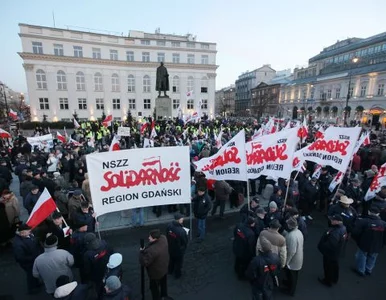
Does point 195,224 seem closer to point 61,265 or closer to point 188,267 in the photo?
point 188,267

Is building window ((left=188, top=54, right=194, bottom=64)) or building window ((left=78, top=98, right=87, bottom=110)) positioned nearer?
building window ((left=78, top=98, right=87, bottom=110))

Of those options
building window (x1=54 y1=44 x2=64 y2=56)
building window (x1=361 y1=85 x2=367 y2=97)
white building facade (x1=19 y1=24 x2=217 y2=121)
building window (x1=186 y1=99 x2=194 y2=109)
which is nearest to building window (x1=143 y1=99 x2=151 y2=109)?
white building facade (x1=19 y1=24 x2=217 y2=121)

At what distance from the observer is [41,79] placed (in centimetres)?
3809

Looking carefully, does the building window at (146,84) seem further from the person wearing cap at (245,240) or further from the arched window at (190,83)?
the person wearing cap at (245,240)

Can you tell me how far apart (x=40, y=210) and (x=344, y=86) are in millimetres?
58548

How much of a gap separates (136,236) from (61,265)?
9.26 ft

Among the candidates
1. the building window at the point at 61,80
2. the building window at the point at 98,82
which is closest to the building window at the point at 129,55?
the building window at the point at 98,82

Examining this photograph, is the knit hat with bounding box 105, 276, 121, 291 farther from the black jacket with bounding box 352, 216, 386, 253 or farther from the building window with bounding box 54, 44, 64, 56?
the building window with bounding box 54, 44, 64, 56

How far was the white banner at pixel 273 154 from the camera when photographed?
5.72 m

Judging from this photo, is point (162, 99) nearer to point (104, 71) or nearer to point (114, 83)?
point (114, 83)

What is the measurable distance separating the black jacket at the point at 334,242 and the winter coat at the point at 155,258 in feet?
10.3

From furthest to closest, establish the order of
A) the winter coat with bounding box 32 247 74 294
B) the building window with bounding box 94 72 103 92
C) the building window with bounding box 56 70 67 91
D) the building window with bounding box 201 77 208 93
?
the building window with bounding box 201 77 208 93 < the building window with bounding box 94 72 103 92 < the building window with bounding box 56 70 67 91 < the winter coat with bounding box 32 247 74 294

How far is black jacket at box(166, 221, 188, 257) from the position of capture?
4578 millimetres

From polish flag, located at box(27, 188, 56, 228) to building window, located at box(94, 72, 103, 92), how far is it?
138 feet
